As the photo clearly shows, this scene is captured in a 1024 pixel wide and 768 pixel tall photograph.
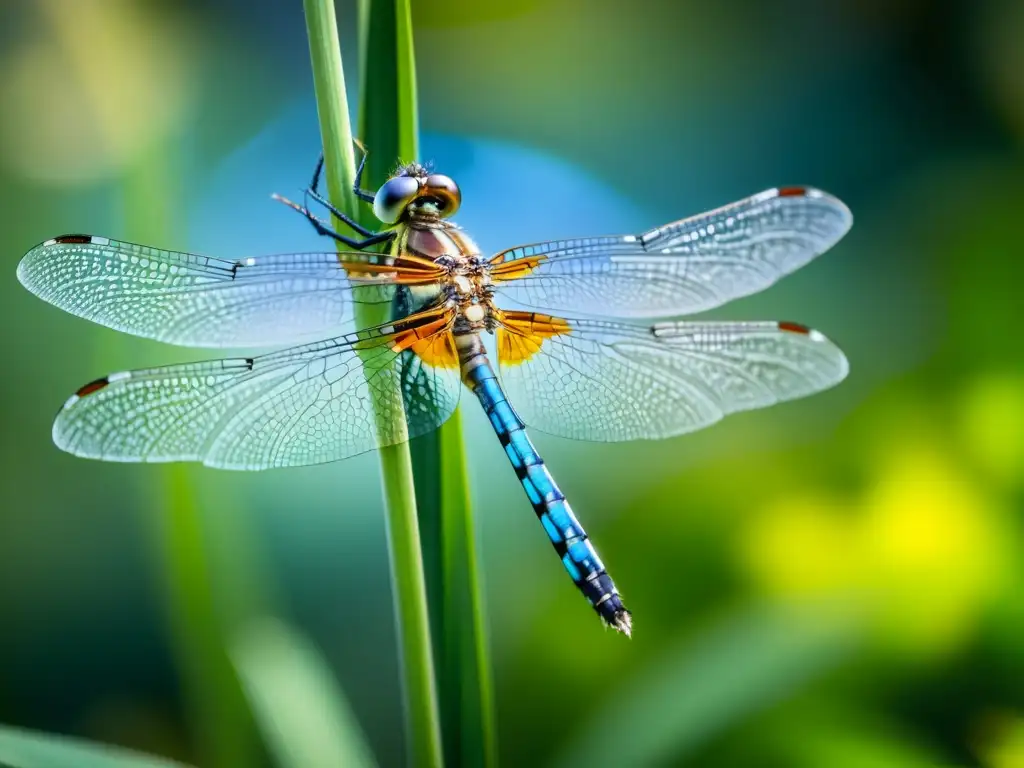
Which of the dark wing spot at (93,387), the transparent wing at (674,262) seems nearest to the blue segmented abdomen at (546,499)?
the transparent wing at (674,262)

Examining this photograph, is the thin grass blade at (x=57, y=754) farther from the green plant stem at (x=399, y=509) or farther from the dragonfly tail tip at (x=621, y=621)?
the dragonfly tail tip at (x=621, y=621)

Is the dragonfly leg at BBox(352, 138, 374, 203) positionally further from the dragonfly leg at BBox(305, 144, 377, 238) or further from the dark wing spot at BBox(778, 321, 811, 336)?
the dark wing spot at BBox(778, 321, 811, 336)

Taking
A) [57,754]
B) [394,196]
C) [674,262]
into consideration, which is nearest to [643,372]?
[674,262]

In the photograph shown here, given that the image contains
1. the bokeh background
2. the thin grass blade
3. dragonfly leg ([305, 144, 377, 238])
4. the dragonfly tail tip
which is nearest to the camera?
the thin grass blade

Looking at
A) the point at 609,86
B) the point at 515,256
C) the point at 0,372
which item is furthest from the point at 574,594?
the point at 609,86

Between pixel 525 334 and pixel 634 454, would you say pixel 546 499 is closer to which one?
pixel 525 334

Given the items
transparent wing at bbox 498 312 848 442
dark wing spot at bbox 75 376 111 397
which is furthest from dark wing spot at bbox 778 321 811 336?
dark wing spot at bbox 75 376 111 397
